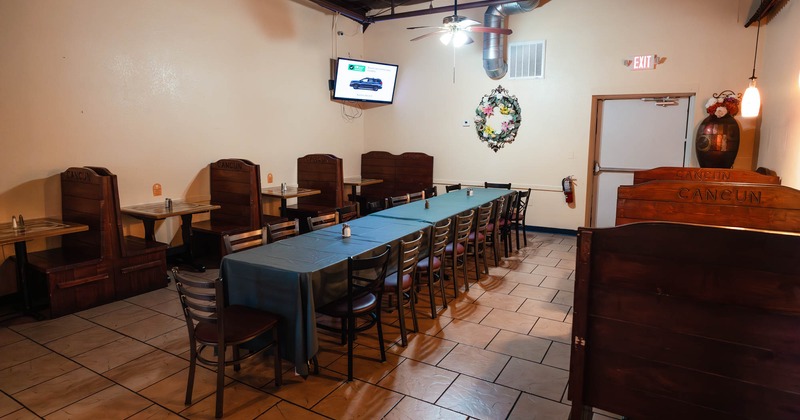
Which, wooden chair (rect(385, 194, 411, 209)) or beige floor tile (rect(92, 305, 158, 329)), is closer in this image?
beige floor tile (rect(92, 305, 158, 329))

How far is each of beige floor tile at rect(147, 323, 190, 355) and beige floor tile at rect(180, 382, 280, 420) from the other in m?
0.75

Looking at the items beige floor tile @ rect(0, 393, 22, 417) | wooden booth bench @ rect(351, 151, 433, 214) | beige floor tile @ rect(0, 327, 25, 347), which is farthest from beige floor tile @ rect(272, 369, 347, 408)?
wooden booth bench @ rect(351, 151, 433, 214)

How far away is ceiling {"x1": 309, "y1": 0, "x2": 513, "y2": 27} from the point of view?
6.99 m

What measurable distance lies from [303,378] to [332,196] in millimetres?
4105

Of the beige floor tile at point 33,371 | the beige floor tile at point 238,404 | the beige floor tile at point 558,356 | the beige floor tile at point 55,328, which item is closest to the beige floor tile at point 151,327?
the beige floor tile at point 55,328

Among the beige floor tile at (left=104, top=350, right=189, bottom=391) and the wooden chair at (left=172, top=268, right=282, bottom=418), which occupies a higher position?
the wooden chair at (left=172, top=268, right=282, bottom=418)

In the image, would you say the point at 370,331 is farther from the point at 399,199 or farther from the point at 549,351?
the point at 399,199

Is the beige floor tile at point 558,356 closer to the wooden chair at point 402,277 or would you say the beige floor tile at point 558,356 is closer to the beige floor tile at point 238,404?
the wooden chair at point 402,277

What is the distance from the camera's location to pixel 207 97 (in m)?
5.94

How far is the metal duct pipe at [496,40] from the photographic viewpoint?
6.60 m

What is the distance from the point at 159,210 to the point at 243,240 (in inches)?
75.9

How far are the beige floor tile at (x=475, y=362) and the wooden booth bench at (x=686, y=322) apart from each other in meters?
1.07

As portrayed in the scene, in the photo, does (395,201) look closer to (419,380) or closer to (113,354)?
(419,380)

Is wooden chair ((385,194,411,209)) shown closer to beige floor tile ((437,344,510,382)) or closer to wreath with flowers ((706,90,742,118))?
beige floor tile ((437,344,510,382))
